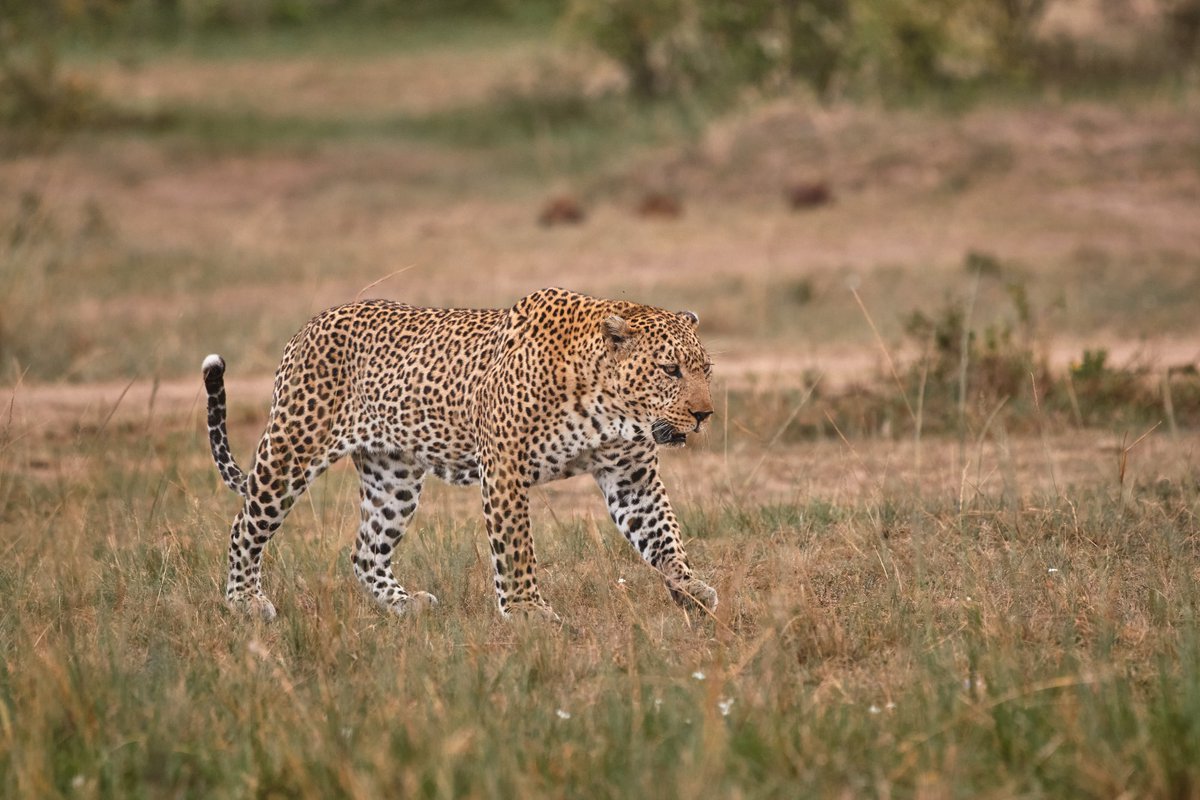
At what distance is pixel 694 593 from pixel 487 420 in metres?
0.96

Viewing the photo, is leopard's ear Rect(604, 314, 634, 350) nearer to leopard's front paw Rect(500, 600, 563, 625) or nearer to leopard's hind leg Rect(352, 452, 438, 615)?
leopard's front paw Rect(500, 600, 563, 625)

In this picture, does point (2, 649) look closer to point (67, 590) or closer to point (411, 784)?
point (67, 590)

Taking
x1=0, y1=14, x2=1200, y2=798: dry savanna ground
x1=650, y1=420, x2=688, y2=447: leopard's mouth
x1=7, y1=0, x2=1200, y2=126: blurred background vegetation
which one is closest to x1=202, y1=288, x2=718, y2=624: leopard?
x1=650, y1=420, x2=688, y2=447: leopard's mouth

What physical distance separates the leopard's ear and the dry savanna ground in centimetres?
83

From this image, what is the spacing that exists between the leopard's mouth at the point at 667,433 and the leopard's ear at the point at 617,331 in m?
0.30

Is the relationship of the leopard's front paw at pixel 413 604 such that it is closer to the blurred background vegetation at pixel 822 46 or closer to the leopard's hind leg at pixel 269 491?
the leopard's hind leg at pixel 269 491

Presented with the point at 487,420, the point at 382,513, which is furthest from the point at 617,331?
the point at 382,513

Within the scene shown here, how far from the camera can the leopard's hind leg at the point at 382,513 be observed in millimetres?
7074


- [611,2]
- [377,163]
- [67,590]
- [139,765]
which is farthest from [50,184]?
[139,765]

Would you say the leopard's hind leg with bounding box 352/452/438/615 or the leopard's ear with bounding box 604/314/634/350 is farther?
the leopard's hind leg with bounding box 352/452/438/615

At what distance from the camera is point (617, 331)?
6.14 metres

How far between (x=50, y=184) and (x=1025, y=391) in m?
16.1

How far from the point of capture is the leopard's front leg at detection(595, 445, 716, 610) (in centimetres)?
646

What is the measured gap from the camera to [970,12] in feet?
84.3
